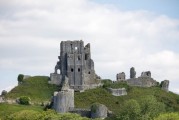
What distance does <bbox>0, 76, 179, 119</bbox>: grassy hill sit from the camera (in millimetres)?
144725

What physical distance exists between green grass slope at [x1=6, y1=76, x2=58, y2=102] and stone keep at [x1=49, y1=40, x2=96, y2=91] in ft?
7.16

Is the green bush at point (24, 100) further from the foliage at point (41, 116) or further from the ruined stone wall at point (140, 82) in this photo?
the ruined stone wall at point (140, 82)

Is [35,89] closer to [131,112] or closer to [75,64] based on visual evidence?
[75,64]

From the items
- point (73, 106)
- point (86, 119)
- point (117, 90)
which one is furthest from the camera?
point (117, 90)

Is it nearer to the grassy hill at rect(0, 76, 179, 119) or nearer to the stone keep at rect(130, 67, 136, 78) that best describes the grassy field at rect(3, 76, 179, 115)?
the grassy hill at rect(0, 76, 179, 119)

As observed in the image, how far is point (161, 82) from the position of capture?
159 metres

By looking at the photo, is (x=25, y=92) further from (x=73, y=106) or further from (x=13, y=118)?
(x=13, y=118)

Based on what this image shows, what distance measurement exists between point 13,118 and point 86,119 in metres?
10.9

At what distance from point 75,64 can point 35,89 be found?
9.32 meters

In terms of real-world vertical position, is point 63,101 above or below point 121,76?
below

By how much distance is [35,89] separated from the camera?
15262cm

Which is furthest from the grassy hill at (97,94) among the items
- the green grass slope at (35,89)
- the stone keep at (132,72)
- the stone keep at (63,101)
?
the stone keep at (132,72)

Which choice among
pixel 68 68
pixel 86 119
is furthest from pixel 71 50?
pixel 86 119

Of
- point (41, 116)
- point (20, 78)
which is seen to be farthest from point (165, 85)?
point (41, 116)
